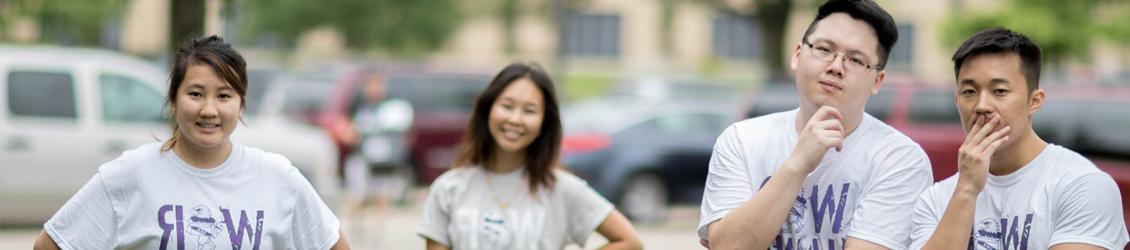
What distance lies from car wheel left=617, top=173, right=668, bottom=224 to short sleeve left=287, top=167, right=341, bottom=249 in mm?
12754

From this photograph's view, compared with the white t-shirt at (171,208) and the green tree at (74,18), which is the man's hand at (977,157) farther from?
the green tree at (74,18)

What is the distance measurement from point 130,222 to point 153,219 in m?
0.06

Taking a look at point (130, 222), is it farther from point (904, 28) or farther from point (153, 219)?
point (904, 28)

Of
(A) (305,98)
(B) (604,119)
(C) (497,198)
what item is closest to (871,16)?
(C) (497,198)

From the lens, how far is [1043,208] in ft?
13.1

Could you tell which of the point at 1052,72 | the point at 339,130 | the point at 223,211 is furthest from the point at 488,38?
the point at 223,211

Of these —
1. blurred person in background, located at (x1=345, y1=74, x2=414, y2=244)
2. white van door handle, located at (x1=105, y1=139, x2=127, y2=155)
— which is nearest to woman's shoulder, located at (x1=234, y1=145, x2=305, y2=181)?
white van door handle, located at (x1=105, y1=139, x2=127, y2=155)

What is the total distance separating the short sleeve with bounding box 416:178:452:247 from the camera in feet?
18.3

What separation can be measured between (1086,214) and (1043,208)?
10 centimetres

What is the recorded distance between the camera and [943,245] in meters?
3.88

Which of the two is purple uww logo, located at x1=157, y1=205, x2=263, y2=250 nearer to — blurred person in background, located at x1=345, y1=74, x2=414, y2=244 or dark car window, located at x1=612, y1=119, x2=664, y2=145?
blurred person in background, located at x1=345, y1=74, x2=414, y2=244

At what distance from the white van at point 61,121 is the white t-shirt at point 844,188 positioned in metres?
9.02

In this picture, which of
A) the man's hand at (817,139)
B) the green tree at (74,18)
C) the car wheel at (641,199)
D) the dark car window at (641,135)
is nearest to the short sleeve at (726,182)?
the man's hand at (817,139)

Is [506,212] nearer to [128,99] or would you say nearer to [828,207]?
[828,207]
